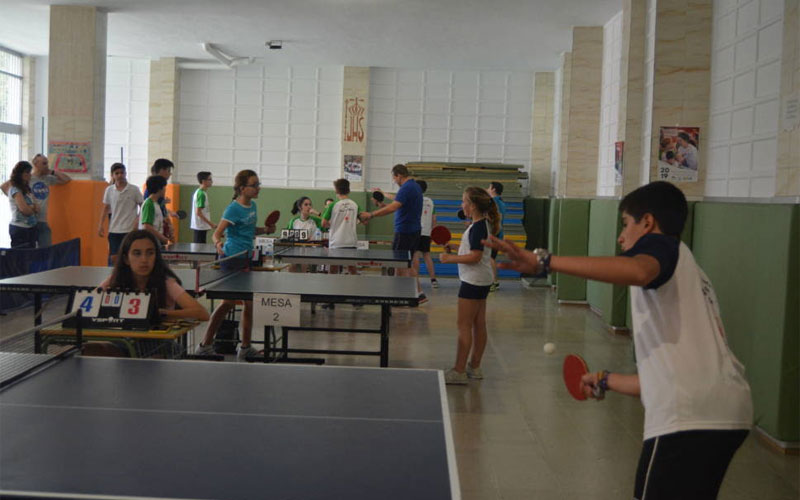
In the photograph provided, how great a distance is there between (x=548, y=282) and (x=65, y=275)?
32.1ft

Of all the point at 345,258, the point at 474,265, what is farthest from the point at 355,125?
the point at 474,265

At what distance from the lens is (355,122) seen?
1761 centimetres

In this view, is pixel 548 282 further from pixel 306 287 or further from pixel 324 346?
pixel 306 287

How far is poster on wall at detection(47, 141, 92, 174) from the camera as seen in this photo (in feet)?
39.6

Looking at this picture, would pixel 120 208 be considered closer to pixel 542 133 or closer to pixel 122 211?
pixel 122 211

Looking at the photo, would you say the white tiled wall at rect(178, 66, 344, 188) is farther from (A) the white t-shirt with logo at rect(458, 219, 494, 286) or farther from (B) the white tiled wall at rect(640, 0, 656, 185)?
(A) the white t-shirt with logo at rect(458, 219, 494, 286)

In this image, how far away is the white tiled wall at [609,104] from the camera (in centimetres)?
1183

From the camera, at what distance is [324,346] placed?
26.3ft

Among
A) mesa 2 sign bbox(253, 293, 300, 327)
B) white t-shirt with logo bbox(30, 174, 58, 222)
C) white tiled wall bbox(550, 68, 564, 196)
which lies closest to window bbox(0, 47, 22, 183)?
white t-shirt with logo bbox(30, 174, 58, 222)

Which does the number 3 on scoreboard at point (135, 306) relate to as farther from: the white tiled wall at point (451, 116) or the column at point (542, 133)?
the column at point (542, 133)

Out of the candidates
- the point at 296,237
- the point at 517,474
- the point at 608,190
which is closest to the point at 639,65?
the point at 608,190

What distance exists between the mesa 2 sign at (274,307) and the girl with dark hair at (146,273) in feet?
1.72

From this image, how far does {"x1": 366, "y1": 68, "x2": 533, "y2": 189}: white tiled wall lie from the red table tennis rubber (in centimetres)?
1519

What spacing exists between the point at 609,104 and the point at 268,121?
8483 millimetres
